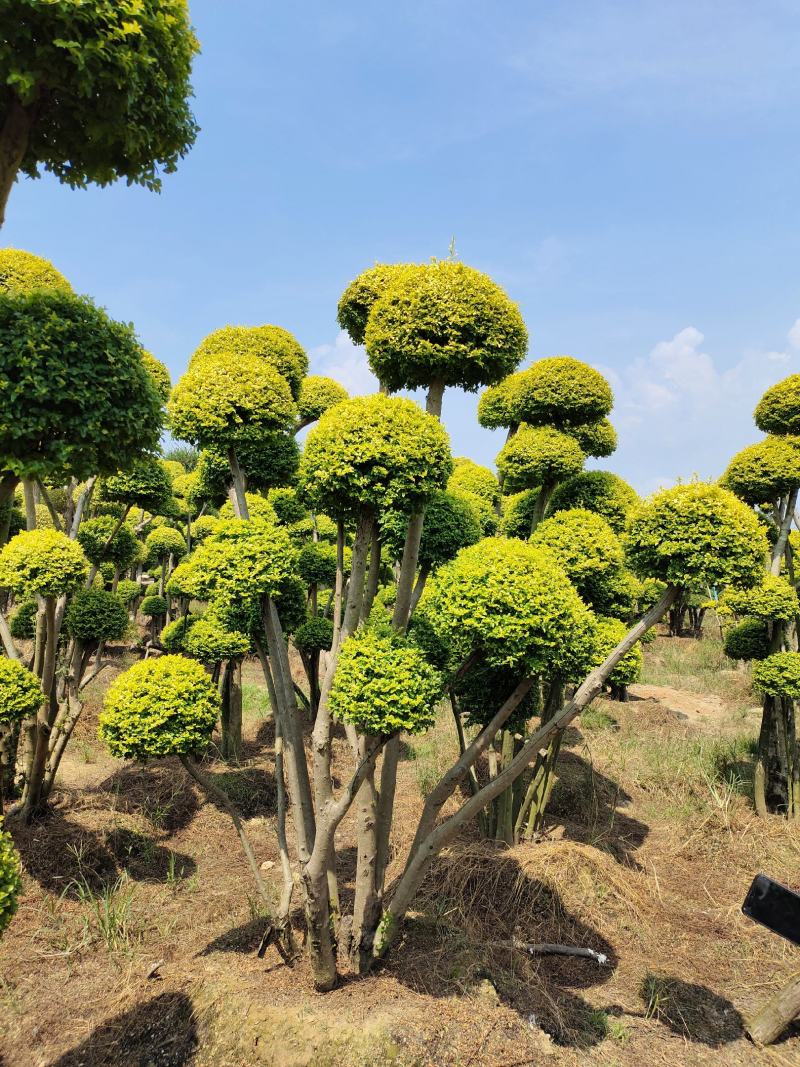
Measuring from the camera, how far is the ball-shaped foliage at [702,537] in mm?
5363

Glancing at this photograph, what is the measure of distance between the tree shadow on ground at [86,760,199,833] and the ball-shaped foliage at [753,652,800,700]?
27.1 feet

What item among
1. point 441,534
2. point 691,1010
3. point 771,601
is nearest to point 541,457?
point 441,534

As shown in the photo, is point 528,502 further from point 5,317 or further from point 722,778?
point 5,317

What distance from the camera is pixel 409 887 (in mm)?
5301

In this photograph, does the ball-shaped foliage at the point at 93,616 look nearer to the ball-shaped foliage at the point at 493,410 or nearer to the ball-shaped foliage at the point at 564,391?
the ball-shaped foliage at the point at 564,391

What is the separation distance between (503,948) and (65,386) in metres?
6.06

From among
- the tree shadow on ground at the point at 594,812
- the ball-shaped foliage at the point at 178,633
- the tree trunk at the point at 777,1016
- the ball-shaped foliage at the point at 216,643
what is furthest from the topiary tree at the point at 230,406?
the ball-shaped foliage at the point at 178,633

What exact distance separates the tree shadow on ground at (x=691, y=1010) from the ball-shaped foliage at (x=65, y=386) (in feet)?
20.3

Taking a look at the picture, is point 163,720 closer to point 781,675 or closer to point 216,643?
point 216,643

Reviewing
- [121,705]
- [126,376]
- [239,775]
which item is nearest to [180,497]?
[239,775]

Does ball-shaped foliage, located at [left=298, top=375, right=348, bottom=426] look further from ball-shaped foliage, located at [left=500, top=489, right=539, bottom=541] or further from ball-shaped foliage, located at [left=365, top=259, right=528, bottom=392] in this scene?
ball-shaped foliage, located at [left=365, top=259, right=528, bottom=392]

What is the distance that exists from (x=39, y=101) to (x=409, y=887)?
6461mm

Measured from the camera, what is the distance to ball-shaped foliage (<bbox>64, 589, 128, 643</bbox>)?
9250 millimetres

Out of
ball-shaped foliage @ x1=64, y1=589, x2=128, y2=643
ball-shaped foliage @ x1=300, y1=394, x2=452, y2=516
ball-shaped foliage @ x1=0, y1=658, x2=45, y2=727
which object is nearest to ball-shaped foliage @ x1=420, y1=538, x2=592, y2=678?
ball-shaped foliage @ x1=300, y1=394, x2=452, y2=516
